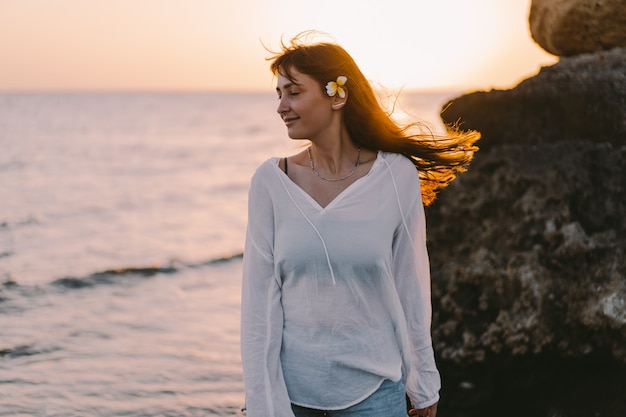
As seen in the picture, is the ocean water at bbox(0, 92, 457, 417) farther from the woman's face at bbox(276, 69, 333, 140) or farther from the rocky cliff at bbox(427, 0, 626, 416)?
the rocky cliff at bbox(427, 0, 626, 416)

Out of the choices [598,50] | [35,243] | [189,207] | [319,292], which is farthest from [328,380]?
[189,207]

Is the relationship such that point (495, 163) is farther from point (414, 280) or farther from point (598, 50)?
point (414, 280)

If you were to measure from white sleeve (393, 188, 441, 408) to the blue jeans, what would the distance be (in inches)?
5.0

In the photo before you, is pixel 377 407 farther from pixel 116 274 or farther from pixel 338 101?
pixel 116 274

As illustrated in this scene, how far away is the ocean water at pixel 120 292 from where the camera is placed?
6934mm

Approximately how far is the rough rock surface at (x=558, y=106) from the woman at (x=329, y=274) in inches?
124

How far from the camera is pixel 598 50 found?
22.1ft

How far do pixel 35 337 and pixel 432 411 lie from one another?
22.9 feet

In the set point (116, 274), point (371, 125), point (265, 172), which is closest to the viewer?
point (265, 172)

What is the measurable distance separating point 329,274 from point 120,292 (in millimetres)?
9063

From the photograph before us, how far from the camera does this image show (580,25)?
6684 mm

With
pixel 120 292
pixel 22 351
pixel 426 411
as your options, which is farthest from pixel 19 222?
pixel 426 411

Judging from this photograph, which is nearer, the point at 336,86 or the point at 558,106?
the point at 336,86

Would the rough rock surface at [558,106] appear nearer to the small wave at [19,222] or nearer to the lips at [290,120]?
the lips at [290,120]
